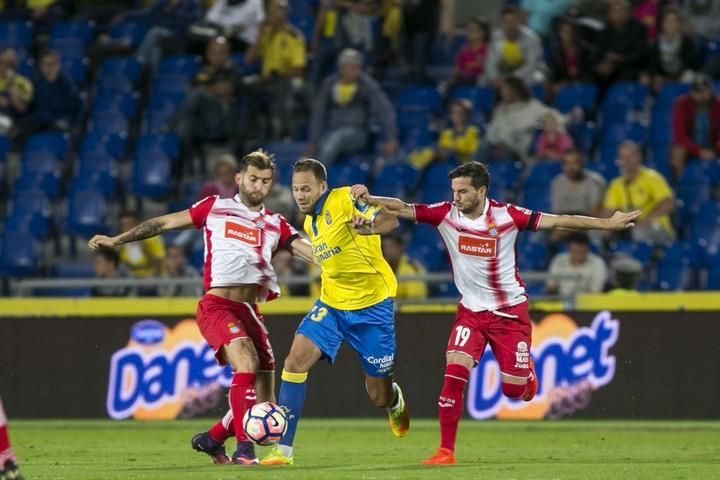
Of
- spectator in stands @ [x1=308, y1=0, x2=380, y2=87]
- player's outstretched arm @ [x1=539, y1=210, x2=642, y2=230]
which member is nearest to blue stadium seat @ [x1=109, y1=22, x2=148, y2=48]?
spectator in stands @ [x1=308, y1=0, x2=380, y2=87]

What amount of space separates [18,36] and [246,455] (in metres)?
14.4

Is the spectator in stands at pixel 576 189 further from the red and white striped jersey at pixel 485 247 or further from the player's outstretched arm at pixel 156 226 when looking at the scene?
the player's outstretched arm at pixel 156 226

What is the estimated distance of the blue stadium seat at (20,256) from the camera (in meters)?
21.1

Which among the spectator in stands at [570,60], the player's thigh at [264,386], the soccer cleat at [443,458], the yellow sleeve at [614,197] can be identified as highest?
the spectator in stands at [570,60]

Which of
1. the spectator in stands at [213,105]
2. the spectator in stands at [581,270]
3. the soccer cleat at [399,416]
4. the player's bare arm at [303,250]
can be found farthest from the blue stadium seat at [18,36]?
the soccer cleat at [399,416]

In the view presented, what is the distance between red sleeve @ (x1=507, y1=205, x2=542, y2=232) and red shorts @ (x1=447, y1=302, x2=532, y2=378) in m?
0.60

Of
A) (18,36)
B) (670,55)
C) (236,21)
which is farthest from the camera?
(18,36)

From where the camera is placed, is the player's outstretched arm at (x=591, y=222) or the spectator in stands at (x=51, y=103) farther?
the spectator in stands at (x=51, y=103)

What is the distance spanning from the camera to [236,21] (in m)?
23.3

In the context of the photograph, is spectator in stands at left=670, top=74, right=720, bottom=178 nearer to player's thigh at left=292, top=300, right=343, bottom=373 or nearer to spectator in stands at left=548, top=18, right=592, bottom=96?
spectator in stands at left=548, top=18, right=592, bottom=96

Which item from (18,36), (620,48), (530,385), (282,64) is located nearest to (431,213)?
(530,385)

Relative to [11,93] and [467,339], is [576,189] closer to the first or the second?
[467,339]

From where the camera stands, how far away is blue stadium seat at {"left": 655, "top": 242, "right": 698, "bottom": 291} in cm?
1816

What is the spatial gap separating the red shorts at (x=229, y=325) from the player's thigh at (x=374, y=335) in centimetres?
61
